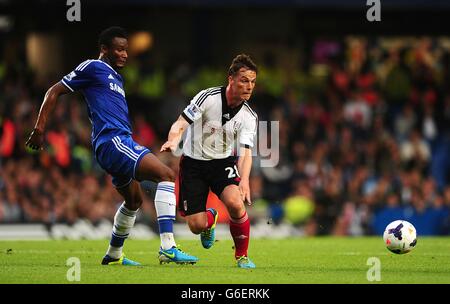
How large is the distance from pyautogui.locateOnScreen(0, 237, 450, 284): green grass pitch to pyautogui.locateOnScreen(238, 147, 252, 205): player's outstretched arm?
0.76m

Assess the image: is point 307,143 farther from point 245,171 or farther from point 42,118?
point 42,118

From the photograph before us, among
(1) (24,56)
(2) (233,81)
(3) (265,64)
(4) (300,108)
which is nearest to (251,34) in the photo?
(3) (265,64)

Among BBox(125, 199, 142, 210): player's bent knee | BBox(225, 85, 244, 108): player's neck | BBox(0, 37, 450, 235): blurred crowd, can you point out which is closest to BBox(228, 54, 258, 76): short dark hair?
BBox(225, 85, 244, 108): player's neck

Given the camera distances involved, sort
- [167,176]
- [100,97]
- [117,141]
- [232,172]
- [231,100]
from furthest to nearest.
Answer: [232,172] → [231,100] → [100,97] → [117,141] → [167,176]

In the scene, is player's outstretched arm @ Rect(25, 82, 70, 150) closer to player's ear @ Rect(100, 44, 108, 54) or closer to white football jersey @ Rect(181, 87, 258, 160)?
player's ear @ Rect(100, 44, 108, 54)

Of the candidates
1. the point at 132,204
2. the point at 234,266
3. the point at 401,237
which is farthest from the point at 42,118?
the point at 401,237

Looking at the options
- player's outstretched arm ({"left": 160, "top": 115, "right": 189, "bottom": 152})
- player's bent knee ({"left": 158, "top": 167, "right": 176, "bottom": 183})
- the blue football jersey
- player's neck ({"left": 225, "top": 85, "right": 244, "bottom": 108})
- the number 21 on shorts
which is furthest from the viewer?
the number 21 on shorts

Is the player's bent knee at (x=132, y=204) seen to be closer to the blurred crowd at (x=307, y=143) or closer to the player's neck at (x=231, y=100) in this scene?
the player's neck at (x=231, y=100)

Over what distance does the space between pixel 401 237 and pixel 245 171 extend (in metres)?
2.06

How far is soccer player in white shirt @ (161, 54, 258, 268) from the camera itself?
11000mm

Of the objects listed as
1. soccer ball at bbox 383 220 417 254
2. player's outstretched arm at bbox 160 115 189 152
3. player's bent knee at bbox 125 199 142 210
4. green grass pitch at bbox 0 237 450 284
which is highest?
player's outstretched arm at bbox 160 115 189 152

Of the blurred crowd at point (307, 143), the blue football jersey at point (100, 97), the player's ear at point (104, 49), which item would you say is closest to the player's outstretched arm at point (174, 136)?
the blue football jersey at point (100, 97)

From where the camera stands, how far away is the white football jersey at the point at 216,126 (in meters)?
11.2

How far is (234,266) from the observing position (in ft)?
36.9
